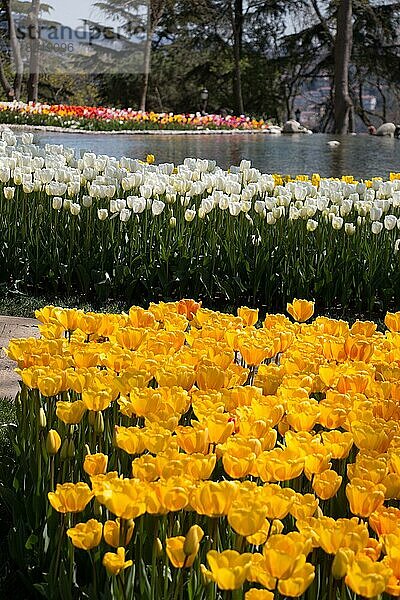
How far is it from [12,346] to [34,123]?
2000 centimetres

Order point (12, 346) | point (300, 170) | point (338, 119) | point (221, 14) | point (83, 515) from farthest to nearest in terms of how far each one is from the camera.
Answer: point (221, 14), point (338, 119), point (300, 170), point (12, 346), point (83, 515)

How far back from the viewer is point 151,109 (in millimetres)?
37750

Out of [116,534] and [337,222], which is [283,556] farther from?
[337,222]

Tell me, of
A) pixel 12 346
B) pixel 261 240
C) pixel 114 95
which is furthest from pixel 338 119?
pixel 12 346

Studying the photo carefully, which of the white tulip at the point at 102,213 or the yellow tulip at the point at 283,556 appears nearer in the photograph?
the yellow tulip at the point at 283,556

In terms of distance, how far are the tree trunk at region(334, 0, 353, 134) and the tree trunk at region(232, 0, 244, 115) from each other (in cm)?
786

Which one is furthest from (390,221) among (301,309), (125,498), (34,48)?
(34,48)

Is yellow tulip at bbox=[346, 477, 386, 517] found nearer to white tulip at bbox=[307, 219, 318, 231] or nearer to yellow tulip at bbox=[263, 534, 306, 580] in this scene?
yellow tulip at bbox=[263, 534, 306, 580]

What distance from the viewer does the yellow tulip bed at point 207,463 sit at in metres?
1.37

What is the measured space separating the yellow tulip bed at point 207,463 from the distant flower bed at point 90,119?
19659 millimetres

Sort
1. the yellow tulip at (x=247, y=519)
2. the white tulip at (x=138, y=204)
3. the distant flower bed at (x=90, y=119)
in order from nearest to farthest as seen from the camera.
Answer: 1. the yellow tulip at (x=247, y=519)
2. the white tulip at (x=138, y=204)
3. the distant flower bed at (x=90, y=119)

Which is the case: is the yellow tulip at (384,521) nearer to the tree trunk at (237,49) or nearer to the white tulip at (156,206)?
the white tulip at (156,206)

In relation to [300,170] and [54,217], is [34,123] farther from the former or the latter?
[54,217]

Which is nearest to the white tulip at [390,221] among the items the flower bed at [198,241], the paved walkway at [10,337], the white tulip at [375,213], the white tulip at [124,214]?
the flower bed at [198,241]
